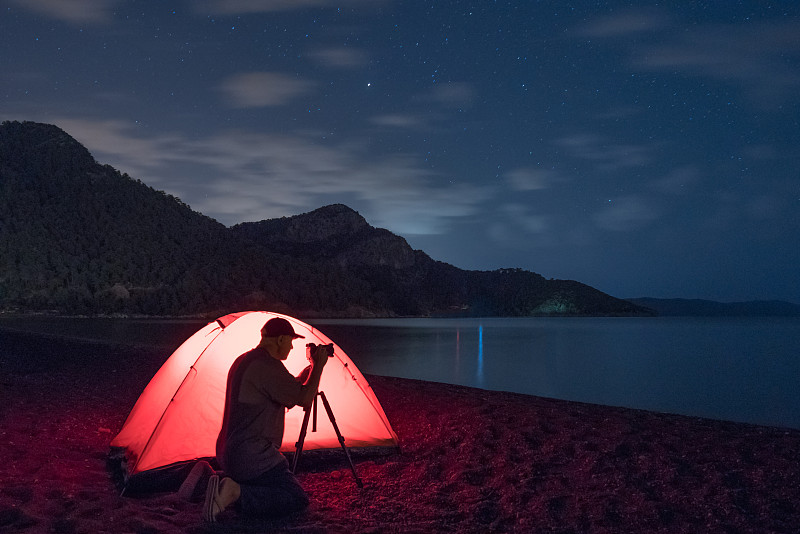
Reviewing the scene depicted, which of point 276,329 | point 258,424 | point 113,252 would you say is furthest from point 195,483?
point 113,252

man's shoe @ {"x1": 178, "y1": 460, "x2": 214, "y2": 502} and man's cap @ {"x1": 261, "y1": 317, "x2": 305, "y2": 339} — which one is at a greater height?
man's cap @ {"x1": 261, "y1": 317, "x2": 305, "y2": 339}

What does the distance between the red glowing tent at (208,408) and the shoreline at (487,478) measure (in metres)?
0.32

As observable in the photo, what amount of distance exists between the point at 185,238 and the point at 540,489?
14684cm

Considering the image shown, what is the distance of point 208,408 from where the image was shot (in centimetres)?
777

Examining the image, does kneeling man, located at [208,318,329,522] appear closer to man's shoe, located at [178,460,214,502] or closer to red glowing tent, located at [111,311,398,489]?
man's shoe, located at [178,460,214,502]

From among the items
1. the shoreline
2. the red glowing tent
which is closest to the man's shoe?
the shoreline

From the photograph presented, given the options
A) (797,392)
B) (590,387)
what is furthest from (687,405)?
(797,392)

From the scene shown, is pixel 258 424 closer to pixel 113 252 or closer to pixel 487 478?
pixel 487 478

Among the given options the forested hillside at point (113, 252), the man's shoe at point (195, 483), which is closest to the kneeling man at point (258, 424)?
the man's shoe at point (195, 483)

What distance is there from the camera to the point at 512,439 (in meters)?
9.30

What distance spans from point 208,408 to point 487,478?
359 centimetres

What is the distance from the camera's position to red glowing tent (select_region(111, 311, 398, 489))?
23.7ft

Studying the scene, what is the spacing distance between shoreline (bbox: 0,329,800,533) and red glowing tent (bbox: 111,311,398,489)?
1.05 feet

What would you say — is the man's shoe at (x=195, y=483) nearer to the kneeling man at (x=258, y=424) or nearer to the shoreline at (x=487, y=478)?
the shoreline at (x=487, y=478)
